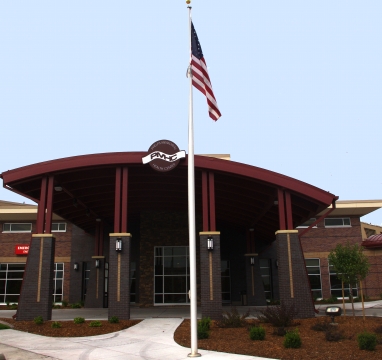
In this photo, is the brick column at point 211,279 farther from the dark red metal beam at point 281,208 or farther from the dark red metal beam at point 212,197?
the dark red metal beam at point 281,208

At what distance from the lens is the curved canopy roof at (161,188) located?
1831cm

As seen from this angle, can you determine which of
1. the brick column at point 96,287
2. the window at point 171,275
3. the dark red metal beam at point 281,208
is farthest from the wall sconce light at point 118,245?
the brick column at point 96,287

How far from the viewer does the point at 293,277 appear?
698 inches

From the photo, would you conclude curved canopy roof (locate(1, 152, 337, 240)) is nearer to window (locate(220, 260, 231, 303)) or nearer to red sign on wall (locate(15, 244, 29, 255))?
window (locate(220, 260, 231, 303))

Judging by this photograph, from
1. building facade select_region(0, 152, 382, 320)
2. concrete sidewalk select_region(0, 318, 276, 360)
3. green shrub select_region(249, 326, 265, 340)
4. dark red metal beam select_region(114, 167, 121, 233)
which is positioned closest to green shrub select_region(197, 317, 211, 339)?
concrete sidewalk select_region(0, 318, 276, 360)

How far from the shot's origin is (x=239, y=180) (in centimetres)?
1988

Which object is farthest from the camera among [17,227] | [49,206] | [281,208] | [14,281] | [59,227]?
[17,227]

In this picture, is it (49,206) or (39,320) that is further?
(49,206)

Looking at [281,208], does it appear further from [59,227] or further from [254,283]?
[59,227]

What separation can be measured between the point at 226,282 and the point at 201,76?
19537 mm

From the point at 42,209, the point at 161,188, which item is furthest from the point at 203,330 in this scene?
the point at 161,188

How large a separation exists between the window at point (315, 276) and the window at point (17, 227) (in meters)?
21.6

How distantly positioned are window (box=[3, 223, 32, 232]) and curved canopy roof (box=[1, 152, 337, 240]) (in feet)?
21.6

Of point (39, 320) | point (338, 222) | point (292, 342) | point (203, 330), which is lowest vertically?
point (292, 342)
